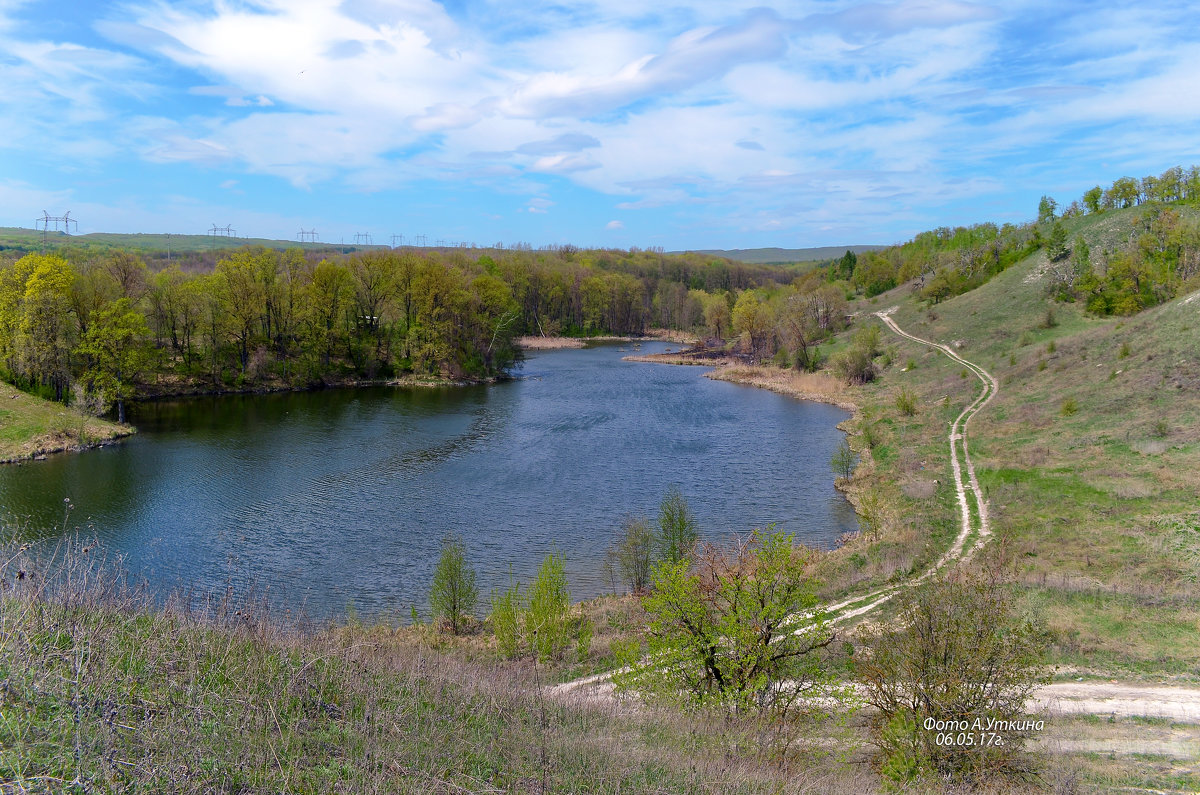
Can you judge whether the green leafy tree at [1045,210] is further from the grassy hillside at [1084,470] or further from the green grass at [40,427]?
the green grass at [40,427]

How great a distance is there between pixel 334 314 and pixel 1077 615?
64900 mm

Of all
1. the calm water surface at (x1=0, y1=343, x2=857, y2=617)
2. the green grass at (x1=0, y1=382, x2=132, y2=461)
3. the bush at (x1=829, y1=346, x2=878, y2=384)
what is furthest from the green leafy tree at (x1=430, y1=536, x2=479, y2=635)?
the bush at (x1=829, y1=346, x2=878, y2=384)

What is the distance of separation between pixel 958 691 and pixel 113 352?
5305cm

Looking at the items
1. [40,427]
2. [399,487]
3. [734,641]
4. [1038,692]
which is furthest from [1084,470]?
[40,427]

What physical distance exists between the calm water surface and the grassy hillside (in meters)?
5.23

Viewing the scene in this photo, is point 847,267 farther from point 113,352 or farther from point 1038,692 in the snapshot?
point 1038,692

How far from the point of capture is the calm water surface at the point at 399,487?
2323 cm

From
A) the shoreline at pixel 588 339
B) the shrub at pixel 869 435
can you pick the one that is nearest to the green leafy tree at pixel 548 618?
the shrub at pixel 869 435

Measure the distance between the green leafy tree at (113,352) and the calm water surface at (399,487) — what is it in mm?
2981

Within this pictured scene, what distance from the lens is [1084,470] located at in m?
26.6

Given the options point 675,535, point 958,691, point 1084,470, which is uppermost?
point 1084,470

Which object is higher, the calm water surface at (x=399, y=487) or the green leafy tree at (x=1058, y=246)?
the green leafy tree at (x=1058, y=246)

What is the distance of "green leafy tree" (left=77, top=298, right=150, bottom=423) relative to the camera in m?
44.2

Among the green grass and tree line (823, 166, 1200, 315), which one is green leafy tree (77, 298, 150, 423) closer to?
the green grass
